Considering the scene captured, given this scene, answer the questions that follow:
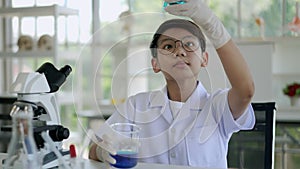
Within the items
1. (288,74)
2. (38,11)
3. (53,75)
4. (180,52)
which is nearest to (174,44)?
(180,52)

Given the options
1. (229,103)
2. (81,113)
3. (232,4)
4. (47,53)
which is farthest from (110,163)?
(232,4)

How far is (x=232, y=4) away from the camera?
3.46 metres

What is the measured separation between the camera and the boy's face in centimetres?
130

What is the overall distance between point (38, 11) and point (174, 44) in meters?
2.03

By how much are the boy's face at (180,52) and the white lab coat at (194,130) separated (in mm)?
113

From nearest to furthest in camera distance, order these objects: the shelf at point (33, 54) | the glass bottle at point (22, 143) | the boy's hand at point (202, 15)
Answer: the glass bottle at point (22, 143)
the boy's hand at point (202, 15)
the shelf at point (33, 54)

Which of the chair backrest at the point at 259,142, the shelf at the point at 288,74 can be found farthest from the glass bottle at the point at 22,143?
the shelf at the point at 288,74

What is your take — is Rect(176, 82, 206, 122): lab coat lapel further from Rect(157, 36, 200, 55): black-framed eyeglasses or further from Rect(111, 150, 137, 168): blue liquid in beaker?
Rect(111, 150, 137, 168): blue liquid in beaker

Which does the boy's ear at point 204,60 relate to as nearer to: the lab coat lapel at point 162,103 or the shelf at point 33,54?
the lab coat lapel at point 162,103

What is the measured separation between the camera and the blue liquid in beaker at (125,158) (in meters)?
1.12

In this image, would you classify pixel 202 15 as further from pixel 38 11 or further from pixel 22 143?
pixel 38 11

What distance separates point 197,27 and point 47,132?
536 mm

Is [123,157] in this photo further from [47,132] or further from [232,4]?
[232,4]

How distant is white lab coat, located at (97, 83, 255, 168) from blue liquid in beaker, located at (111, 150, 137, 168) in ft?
0.49
